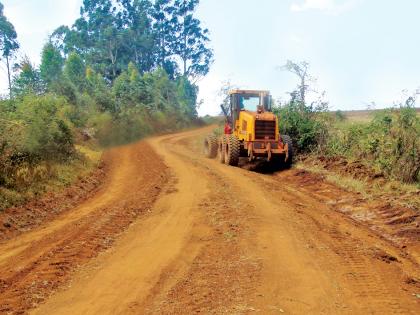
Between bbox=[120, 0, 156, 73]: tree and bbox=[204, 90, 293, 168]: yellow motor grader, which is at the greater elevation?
bbox=[120, 0, 156, 73]: tree

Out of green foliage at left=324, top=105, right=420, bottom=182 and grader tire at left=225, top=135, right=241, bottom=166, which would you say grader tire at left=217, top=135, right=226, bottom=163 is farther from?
green foliage at left=324, top=105, right=420, bottom=182

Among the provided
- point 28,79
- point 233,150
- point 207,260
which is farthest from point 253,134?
point 28,79

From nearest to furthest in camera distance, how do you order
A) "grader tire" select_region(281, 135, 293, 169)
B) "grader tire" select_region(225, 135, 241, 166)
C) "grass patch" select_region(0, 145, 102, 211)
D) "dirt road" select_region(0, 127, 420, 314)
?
"dirt road" select_region(0, 127, 420, 314), "grass patch" select_region(0, 145, 102, 211), "grader tire" select_region(281, 135, 293, 169), "grader tire" select_region(225, 135, 241, 166)

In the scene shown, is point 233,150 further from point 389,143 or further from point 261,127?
point 389,143

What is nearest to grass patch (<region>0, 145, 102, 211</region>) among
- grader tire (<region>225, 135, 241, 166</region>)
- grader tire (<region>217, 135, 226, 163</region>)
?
grader tire (<region>225, 135, 241, 166</region>)

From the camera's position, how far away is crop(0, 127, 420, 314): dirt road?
5.57 meters

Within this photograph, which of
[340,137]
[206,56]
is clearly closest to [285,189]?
[340,137]

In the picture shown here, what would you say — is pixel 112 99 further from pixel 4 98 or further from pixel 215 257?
pixel 215 257

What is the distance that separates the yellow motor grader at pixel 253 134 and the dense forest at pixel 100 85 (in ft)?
19.2

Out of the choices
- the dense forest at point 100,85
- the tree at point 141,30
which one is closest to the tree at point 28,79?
the dense forest at point 100,85

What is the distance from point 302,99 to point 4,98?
12.0m

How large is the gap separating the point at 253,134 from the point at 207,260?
1023 cm

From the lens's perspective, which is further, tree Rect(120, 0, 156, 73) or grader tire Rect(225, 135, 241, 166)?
tree Rect(120, 0, 156, 73)

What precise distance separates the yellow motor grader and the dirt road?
480cm
